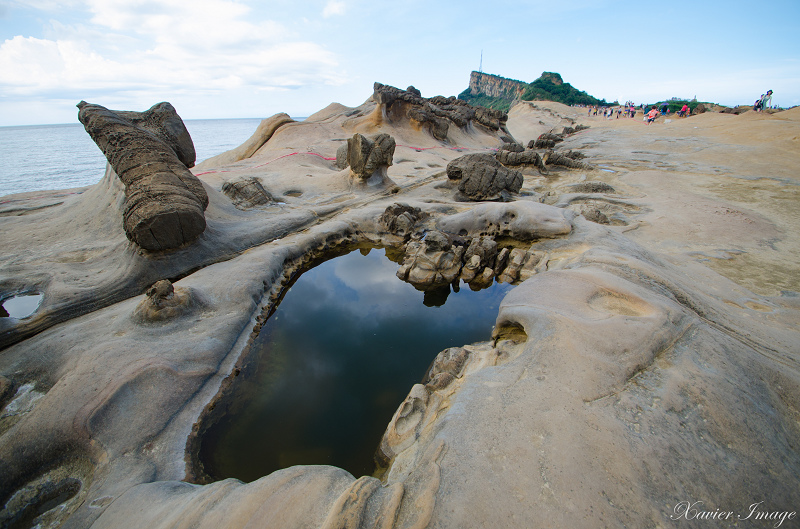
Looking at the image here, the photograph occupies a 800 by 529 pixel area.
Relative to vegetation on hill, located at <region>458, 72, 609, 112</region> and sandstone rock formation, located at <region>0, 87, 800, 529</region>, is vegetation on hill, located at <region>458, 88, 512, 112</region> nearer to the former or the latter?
vegetation on hill, located at <region>458, 72, 609, 112</region>

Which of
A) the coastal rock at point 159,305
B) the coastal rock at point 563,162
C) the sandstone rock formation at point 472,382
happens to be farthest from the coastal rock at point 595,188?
the coastal rock at point 159,305

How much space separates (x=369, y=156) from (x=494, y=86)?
2056 inches

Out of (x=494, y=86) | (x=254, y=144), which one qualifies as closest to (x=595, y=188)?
(x=254, y=144)

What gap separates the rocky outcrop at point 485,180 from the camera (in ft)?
23.2

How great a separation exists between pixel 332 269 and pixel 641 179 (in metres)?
8.06

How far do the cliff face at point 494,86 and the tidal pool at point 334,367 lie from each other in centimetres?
4844

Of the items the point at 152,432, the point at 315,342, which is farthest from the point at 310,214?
the point at 152,432

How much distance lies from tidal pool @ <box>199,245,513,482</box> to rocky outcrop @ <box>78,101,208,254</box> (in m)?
1.60

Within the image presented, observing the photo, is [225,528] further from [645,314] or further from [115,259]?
[115,259]

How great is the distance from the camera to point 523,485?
1531mm

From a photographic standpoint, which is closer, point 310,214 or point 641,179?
point 310,214

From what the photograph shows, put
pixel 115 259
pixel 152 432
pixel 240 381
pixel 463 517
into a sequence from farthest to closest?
pixel 115 259, pixel 240 381, pixel 152 432, pixel 463 517

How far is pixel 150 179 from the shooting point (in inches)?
173

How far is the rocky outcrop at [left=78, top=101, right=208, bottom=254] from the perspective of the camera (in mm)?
4047
